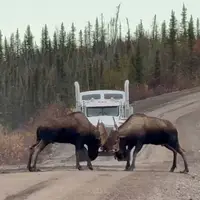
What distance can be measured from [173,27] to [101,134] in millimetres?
76797

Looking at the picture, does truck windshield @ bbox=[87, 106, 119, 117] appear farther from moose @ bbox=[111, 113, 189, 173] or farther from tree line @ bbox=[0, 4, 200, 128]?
tree line @ bbox=[0, 4, 200, 128]

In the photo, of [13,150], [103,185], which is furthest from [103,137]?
[13,150]

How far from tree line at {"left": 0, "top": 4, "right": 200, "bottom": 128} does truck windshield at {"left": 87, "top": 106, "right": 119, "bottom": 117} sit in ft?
113

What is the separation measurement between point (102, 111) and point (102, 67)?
182 feet

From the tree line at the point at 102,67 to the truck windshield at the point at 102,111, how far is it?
34.3 meters

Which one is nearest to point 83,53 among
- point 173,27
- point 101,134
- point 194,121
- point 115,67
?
point 173,27

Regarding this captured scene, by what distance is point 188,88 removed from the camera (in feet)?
257

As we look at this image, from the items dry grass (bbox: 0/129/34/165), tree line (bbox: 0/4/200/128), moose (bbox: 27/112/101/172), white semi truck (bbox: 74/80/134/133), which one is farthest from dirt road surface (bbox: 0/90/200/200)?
tree line (bbox: 0/4/200/128)

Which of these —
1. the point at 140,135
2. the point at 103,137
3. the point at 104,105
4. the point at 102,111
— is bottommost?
the point at 103,137

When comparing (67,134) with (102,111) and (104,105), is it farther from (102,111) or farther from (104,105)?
(104,105)

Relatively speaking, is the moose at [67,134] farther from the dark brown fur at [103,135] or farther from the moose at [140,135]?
the moose at [140,135]

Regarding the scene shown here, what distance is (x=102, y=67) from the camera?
86.6 metres

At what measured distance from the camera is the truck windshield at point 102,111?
3120cm

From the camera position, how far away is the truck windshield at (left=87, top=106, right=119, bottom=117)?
31.2m
